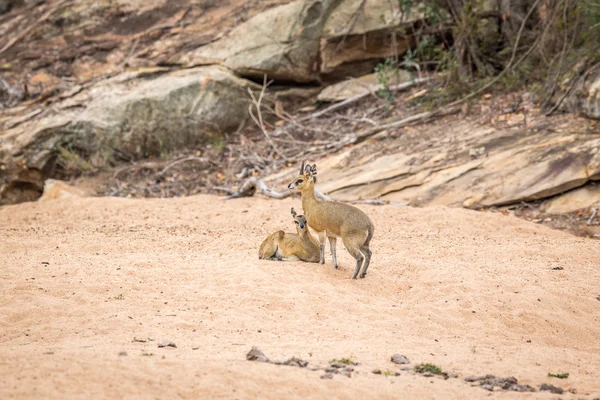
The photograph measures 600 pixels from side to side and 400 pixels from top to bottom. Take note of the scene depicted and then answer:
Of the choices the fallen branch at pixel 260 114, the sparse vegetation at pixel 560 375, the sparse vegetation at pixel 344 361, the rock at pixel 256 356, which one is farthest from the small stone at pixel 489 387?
the fallen branch at pixel 260 114

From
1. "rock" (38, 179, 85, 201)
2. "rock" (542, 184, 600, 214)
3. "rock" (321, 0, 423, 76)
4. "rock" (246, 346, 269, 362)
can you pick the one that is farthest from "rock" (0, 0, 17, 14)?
"rock" (246, 346, 269, 362)

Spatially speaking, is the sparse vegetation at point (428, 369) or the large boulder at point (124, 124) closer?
the sparse vegetation at point (428, 369)

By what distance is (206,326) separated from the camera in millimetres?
6559

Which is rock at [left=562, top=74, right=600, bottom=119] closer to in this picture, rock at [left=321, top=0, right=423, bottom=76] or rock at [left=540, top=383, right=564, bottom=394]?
rock at [left=321, top=0, right=423, bottom=76]

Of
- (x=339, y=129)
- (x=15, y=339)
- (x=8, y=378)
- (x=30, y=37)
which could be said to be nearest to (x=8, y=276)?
(x=15, y=339)

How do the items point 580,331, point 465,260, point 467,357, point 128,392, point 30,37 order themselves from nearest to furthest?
point 128,392 < point 467,357 < point 580,331 < point 465,260 < point 30,37

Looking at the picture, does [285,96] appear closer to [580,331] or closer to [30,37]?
[30,37]

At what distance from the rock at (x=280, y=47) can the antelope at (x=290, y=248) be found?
9845mm

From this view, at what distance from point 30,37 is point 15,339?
16.7 m

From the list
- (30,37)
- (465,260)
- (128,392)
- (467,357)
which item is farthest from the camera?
(30,37)

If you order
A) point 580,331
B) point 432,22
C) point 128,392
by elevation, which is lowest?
point 580,331

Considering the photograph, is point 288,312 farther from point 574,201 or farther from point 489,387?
point 574,201

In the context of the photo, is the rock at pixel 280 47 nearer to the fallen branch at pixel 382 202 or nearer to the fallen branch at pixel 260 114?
the fallen branch at pixel 260 114

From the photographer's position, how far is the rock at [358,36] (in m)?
18.2
